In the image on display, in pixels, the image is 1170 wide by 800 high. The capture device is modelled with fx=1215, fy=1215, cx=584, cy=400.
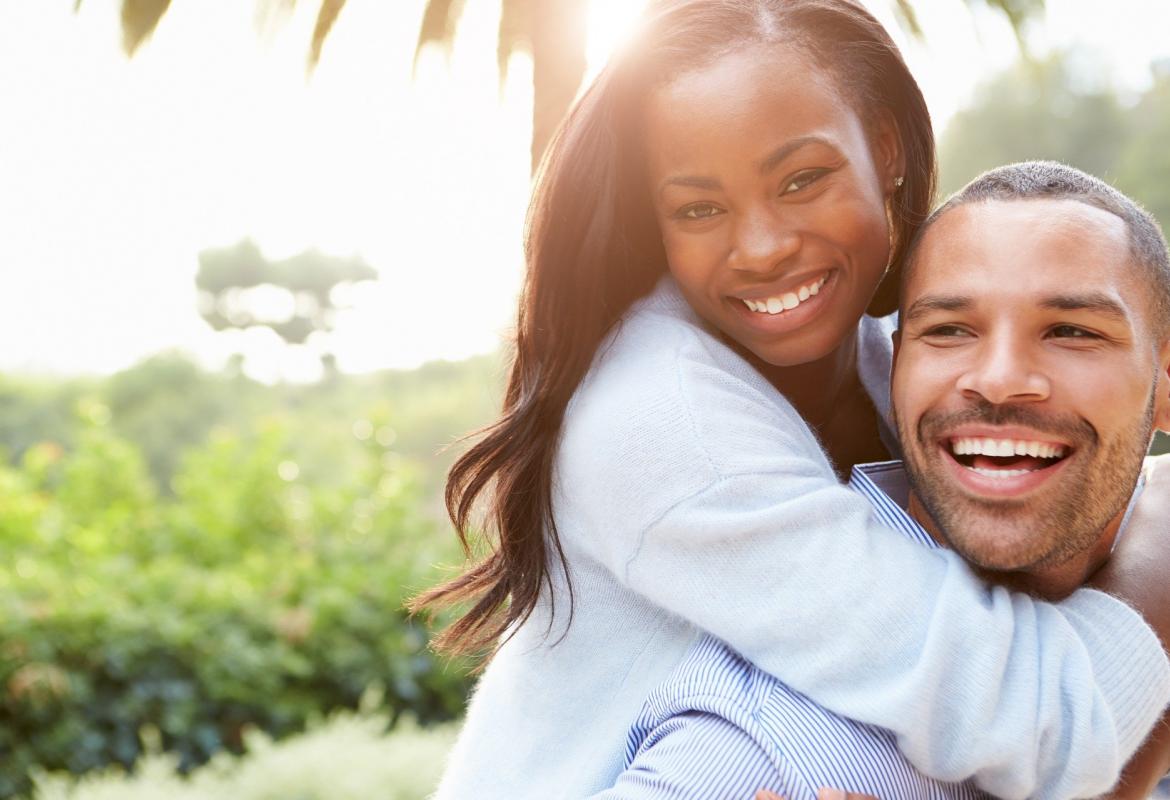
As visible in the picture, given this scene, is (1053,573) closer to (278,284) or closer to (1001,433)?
(1001,433)

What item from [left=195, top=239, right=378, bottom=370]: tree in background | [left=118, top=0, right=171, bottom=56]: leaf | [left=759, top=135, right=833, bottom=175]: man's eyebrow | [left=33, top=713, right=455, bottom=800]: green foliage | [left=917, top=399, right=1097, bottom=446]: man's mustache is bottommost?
[left=195, top=239, right=378, bottom=370]: tree in background

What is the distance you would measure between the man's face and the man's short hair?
3cm

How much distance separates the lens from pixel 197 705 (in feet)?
21.7

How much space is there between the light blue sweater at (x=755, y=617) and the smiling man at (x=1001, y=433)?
0.16ft

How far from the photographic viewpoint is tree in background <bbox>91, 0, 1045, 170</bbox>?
4641mm

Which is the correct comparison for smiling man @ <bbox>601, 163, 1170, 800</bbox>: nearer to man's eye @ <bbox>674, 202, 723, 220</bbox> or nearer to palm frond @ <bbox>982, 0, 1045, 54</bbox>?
man's eye @ <bbox>674, 202, 723, 220</bbox>

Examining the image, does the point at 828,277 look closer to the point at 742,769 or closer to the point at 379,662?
the point at 742,769

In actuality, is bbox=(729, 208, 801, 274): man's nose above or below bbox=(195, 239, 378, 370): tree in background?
above

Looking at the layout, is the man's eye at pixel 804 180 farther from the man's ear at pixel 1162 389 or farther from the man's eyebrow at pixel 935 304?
the man's ear at pixel 1162 389

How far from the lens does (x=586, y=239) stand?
7.47 ft

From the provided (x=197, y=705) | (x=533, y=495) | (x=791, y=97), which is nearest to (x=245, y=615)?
(x=197, y=705)

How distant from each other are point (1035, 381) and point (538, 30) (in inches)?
133

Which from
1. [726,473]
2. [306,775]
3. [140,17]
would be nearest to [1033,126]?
[140,17]

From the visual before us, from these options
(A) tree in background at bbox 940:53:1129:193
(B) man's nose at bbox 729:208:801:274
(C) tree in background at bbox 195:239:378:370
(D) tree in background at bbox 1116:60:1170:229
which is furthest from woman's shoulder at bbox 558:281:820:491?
(C) tree in background at bbox 195:239:378:370
